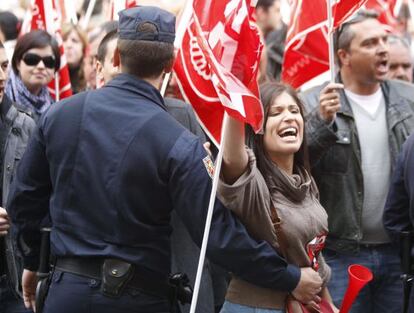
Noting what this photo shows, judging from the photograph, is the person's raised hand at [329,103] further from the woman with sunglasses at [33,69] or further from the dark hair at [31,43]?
the dark hair at [31,43]

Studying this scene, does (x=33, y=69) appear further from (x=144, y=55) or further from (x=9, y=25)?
(x=9, y=25)

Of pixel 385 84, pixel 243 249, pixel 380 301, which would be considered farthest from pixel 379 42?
pixel 243 249

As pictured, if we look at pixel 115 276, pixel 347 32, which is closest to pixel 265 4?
pixel 347 32

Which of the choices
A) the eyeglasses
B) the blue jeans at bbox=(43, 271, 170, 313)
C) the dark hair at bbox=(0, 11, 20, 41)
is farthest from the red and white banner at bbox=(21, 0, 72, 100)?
the blue jeans at bbox=(43, 271, 170, 313)

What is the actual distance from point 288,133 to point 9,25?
552cm

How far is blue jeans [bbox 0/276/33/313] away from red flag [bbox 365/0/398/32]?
3.65m

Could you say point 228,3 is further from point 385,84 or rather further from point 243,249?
point 385,84

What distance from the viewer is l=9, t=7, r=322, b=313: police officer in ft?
15.9

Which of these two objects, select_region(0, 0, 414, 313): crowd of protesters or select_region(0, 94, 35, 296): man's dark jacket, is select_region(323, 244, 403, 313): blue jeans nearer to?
select_region(0, 0, 414, 313): crowd of protesters

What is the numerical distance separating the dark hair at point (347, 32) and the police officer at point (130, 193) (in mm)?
2477

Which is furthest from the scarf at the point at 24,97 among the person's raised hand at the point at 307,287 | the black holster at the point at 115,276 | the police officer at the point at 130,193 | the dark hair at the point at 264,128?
the person's raised hand at the point at 307,287

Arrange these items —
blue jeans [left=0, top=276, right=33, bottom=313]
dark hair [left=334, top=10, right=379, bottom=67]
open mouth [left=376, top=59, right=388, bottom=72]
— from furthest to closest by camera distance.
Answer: dark hair [left=334, top=10, right=379, bottom=67] < open mouth [left=376, top=59, right=388, bottom=72] < blue jeans [left=0, top=276, right=33, bottom=313]

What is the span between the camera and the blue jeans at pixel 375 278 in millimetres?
6770

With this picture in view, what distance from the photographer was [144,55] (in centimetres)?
500
